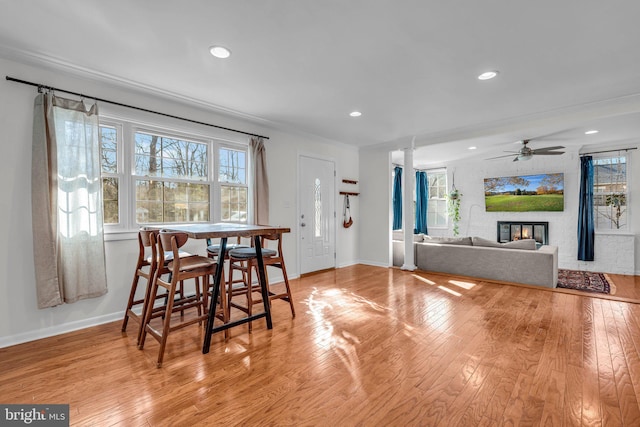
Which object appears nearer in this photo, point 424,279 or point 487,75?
point 487,75

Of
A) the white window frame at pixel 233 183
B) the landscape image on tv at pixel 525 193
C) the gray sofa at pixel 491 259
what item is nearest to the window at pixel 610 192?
the landscape image on tv at pixel 525 193

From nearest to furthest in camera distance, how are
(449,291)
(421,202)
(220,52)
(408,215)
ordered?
(220,52), (449,291), (408,215), (421,202)

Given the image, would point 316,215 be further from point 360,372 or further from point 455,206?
point 455,206

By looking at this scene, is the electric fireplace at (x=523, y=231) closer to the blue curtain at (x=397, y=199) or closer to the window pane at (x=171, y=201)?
the blue curtain at (x=397, y=199)

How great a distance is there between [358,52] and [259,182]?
7.74ft

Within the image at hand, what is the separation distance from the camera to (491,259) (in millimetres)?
4770

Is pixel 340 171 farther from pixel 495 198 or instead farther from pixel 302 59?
pixel 495 198

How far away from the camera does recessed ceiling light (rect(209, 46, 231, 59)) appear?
8.07 feet

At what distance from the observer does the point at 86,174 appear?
9.36 feet

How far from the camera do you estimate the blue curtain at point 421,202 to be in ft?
26.4

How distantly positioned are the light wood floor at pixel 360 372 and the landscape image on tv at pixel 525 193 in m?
3.48

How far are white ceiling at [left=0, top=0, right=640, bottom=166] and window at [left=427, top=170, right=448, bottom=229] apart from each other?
156 inches

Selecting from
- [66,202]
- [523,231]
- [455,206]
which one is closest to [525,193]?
[523,231]

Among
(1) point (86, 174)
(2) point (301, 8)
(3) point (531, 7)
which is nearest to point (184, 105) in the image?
(1) point (86, 174)
